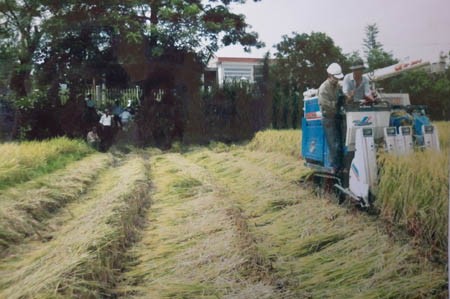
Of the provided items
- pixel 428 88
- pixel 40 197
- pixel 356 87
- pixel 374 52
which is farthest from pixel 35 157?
pixel 428 88

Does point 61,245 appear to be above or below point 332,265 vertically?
above

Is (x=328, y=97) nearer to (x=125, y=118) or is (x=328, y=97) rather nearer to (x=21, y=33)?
(x=125, y=118)

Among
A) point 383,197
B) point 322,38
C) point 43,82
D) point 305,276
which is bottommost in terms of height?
point 305,276

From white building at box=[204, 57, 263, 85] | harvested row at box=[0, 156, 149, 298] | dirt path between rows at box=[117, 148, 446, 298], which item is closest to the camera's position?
harvested row at box=[0, 156, 149, 298]

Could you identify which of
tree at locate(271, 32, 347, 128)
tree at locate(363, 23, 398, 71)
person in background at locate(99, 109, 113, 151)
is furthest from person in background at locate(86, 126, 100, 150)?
tree at locate(363, 23, 398, 71)

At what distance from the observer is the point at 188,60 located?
66.7 inches

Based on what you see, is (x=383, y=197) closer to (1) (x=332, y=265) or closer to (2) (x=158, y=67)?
(1) (x=332, y=265)

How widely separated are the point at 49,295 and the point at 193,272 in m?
0.43

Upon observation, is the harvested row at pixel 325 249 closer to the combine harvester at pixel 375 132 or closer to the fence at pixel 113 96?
the combine harvester at pixel 375 132

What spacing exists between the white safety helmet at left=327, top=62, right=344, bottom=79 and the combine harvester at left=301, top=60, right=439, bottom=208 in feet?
0.26

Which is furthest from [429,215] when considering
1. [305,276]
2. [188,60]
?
[188,60]

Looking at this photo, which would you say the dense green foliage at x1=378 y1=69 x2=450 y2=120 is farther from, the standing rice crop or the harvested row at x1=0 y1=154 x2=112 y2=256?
the harvested row at x1=0 y1=154 x2=112 y2=256

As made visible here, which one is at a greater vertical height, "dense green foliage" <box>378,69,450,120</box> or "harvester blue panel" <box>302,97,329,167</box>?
"dense green foliage" <box>378,69,450,120</box>

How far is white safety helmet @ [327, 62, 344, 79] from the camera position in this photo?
1.66 m
